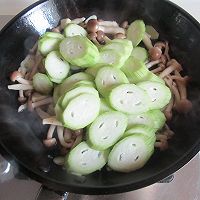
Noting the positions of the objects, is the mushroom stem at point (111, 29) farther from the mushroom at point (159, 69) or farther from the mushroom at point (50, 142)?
the mushroom at point (50, 142)

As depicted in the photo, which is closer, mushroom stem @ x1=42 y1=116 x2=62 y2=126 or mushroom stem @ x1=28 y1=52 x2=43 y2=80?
mushroom stem @ x1=42 y1=116 x2=62 y2=126

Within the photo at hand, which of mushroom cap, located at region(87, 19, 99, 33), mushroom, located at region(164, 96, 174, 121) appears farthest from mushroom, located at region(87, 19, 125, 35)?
mushroom, located at region(164, 96, 174, 121)

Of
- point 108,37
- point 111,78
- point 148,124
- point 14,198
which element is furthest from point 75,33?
point 14,198

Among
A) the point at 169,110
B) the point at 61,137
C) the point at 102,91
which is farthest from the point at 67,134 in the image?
the point at 169,110

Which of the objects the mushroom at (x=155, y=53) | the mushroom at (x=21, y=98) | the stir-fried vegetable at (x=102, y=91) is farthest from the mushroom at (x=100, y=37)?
the mushroom at (x=21, y=98)

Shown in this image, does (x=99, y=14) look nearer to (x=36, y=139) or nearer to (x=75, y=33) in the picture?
(x=75, y=33)

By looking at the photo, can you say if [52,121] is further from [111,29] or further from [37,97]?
[111,29]

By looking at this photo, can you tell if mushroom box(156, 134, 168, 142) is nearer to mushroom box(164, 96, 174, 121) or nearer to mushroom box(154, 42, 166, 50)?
mushroom box(164, 96, 174, 121)
